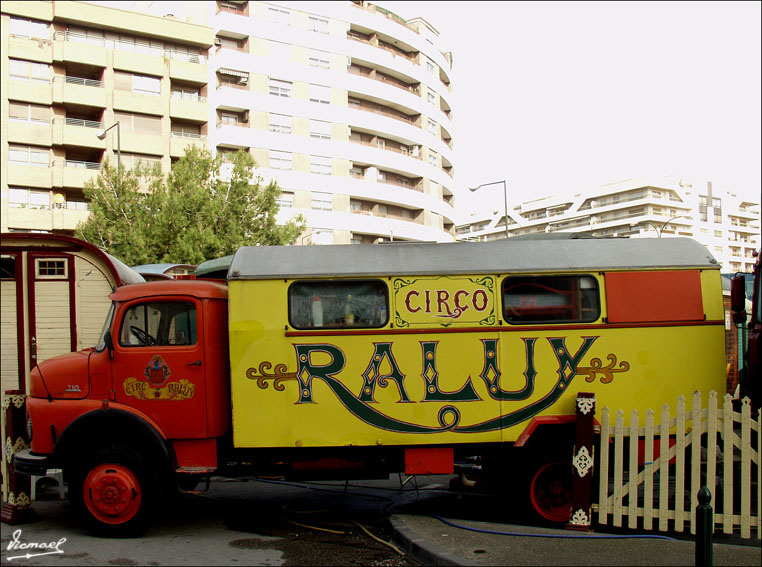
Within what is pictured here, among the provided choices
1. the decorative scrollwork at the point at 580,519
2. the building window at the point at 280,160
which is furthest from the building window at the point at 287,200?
the decorative scrollwork at the point at 580,519

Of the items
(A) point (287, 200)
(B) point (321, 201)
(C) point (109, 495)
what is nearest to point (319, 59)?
(B) point (321, 201)

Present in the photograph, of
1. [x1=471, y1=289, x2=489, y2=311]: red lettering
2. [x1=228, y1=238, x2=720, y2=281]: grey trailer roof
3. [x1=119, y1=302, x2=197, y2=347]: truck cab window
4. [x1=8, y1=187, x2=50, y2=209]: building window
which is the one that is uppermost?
[x1=8, y1=187, x2=50, y2=209]: building window

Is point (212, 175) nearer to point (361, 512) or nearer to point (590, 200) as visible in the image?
point (361, 512)

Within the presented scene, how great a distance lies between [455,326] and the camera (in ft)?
24.3

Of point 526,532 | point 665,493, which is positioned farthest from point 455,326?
point 665,493

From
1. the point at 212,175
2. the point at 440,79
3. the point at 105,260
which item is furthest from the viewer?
the point at 440,79

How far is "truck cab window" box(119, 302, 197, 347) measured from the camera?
7422 millimetres

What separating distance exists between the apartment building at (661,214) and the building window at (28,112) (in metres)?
79.2

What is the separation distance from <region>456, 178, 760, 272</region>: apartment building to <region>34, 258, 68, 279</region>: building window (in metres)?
99.7

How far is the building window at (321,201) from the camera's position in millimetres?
50781

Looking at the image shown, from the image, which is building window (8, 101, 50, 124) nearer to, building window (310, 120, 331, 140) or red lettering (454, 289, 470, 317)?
building window (310, 120, 331, 140)

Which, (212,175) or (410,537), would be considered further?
(212,175)

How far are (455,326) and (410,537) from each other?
7.49ft

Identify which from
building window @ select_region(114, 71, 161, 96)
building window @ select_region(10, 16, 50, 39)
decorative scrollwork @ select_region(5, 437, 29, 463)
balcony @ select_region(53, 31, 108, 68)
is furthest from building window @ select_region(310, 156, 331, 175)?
decorative scrollwork @ select_region(5, 437, 29, 463)
